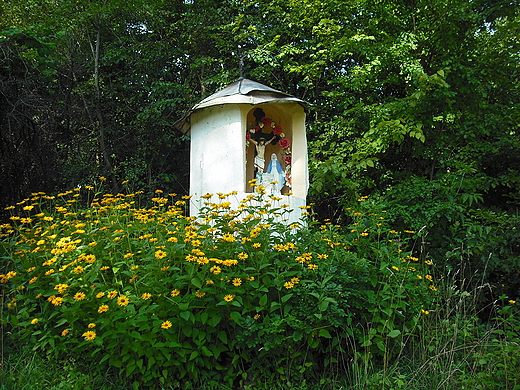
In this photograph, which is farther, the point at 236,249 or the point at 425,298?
the point at 425,298

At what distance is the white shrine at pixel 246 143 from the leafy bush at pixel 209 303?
2445 millimetres

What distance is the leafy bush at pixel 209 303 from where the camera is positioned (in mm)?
2773

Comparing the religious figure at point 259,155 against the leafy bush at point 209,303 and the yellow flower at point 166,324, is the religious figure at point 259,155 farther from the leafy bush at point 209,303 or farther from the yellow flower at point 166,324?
the yellow flower at point 166,324

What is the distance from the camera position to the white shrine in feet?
20.2

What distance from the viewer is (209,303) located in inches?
114

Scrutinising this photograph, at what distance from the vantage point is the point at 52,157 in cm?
857

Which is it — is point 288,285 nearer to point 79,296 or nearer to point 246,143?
point 79,296

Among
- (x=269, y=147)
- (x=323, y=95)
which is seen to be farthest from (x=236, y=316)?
(x=323, y=95)

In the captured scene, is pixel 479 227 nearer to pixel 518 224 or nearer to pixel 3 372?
pixel 518 224

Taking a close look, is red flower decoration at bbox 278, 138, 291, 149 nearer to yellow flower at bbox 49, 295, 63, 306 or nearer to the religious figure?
the religious figure

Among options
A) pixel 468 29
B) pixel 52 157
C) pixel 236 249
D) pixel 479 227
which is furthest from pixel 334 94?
pixel 236 249

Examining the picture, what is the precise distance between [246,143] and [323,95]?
3.46m

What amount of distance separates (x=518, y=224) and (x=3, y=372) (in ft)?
19.4

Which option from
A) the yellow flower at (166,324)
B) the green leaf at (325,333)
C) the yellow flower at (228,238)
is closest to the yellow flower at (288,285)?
the green leaf at (325,333)
